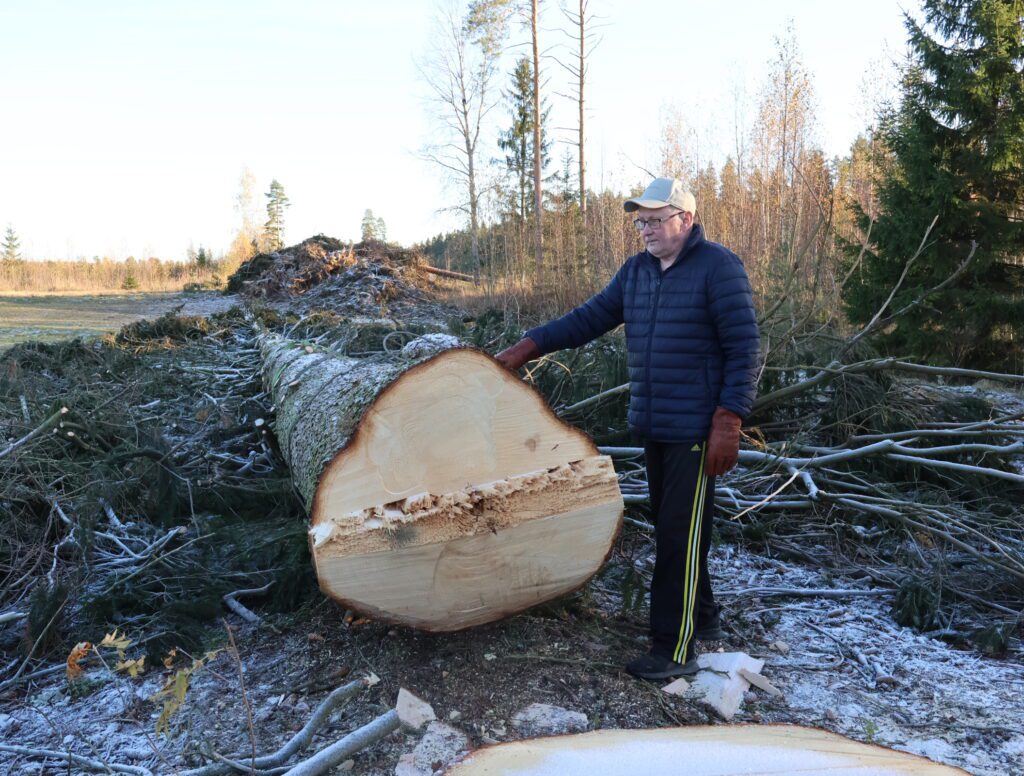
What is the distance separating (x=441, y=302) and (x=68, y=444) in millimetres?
13038

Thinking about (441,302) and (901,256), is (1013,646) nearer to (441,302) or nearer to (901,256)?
(901,256)

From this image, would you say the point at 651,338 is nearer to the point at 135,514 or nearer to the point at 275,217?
the point at 135,514

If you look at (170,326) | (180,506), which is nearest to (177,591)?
(180,506)

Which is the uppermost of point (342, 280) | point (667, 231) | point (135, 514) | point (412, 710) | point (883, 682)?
point (342, 280)

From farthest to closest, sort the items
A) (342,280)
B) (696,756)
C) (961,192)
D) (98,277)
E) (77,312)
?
(98,277)
(342,280)
(77,312)
(961,192)
(696,756)

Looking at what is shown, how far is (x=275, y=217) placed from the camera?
1854 inches

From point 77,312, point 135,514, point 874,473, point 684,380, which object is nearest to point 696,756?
point 684,380

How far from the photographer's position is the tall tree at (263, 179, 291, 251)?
37931mm

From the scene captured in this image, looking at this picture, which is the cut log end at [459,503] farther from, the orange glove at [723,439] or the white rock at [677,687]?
the white rock at [677,687]

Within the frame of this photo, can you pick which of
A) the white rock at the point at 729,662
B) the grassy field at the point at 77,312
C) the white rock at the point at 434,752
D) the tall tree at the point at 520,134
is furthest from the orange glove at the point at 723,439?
the tall tree at the point at 520,134

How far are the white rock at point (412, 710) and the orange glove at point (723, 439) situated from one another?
3.93 feet

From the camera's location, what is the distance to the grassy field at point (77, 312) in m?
11.7

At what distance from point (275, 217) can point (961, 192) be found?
150 ft

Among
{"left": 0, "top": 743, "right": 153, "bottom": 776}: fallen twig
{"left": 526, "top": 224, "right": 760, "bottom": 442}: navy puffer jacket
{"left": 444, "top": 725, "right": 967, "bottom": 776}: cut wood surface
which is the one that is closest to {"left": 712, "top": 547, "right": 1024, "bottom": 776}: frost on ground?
{"left": 444, "top": 725, "right": 967, "bottom": 776}: cut wood surface
